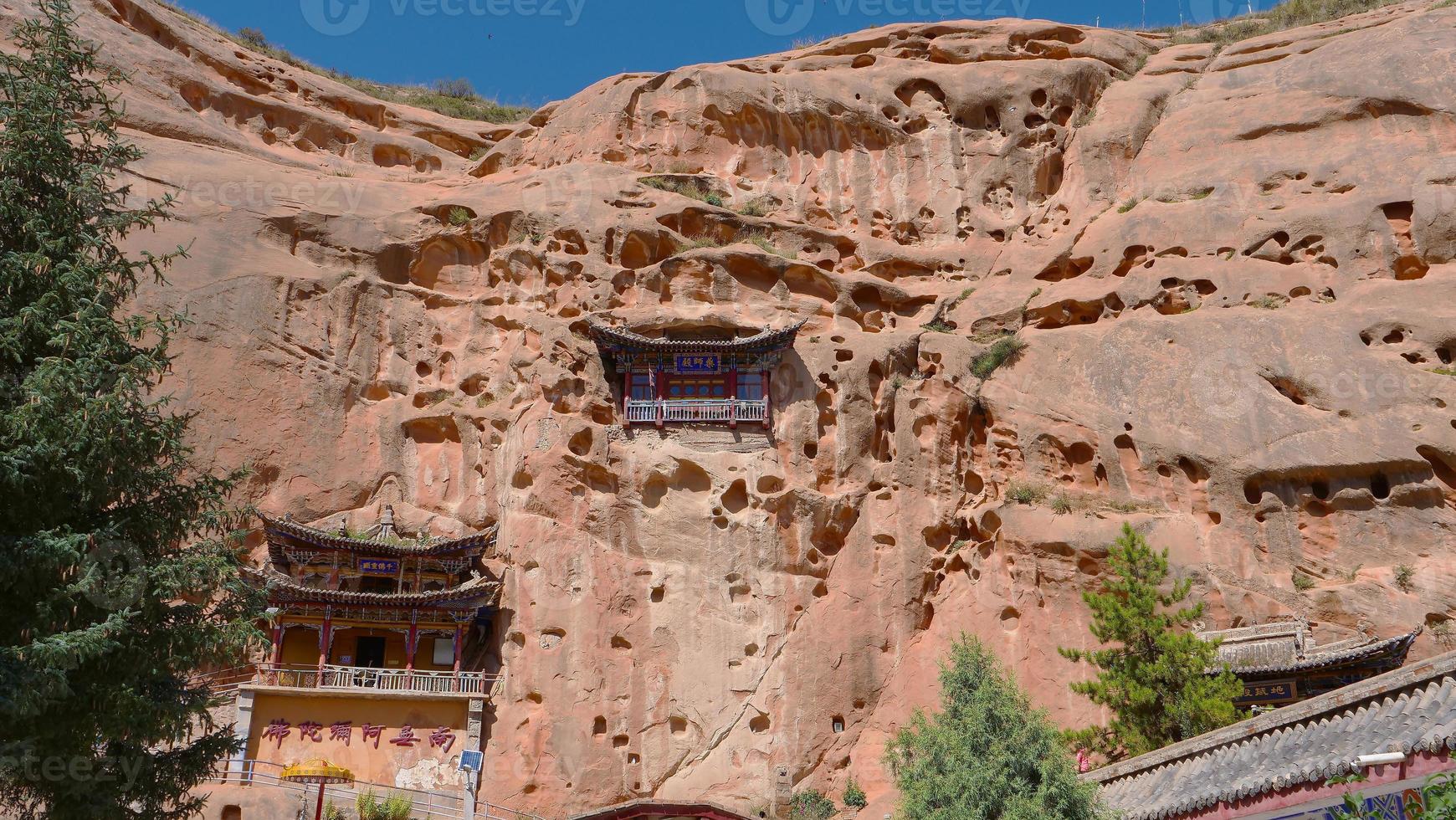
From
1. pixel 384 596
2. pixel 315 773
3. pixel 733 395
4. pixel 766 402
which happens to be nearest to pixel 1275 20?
pixel 766 402

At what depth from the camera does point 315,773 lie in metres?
18.8

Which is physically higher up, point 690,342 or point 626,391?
point 690,342

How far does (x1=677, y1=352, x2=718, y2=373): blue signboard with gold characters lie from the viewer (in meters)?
25.5

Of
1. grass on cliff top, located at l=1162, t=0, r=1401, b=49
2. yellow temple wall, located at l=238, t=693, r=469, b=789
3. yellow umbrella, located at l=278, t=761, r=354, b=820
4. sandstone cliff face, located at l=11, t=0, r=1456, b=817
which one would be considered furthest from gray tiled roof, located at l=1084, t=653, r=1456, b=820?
grass on cliff top, located at l=1162, t=0, r=1401, b=49

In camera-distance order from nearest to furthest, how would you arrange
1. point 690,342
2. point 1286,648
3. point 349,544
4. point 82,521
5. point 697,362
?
1. point 82,521
2. point 1286,648
3. point 349,544
4. point 690,342
5. point 697,362

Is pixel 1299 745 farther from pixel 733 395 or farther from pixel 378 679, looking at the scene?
pixel 378 679

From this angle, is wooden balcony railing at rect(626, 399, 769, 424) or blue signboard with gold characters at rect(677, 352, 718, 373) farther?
blue signboard with gold characters at rect(677, 352, 718, 373)

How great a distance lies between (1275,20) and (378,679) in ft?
105

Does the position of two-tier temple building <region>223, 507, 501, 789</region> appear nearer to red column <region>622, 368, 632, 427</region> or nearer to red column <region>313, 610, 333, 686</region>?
red column <region>313, 610, 333, 686</region>

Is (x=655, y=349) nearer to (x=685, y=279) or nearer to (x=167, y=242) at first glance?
(x=685, y=279)

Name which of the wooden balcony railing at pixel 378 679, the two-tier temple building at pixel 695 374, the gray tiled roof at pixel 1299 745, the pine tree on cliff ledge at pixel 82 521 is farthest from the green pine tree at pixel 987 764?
the two-tier temple building at pixel 695 374

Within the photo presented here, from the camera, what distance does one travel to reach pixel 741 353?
83.1 ft

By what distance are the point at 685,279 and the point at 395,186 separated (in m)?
8.26

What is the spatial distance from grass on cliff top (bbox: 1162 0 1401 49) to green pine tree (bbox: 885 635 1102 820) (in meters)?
26.4
